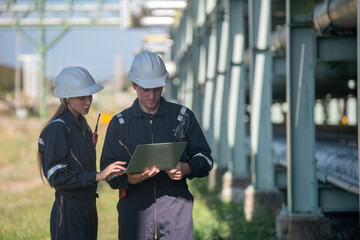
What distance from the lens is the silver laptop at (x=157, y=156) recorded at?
394cm

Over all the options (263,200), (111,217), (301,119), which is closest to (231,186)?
(263,200)

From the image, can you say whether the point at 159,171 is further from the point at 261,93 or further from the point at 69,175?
the point at 261,93

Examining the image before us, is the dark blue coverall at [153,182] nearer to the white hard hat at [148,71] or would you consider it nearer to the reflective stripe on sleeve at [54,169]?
the white hard hat at [148,71]

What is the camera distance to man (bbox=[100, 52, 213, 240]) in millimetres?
4305

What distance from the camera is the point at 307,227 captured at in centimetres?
833

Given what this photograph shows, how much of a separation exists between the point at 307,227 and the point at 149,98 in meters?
4.67

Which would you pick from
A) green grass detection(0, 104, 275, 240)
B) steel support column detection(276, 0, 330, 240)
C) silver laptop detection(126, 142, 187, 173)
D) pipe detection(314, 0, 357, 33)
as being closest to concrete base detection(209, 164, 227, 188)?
green grass detection(0, 104, 275, 240)

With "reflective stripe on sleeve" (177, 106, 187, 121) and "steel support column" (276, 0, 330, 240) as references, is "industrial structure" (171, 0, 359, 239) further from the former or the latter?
"reflective stripe on sleeve" (177, 106, 187, 121)

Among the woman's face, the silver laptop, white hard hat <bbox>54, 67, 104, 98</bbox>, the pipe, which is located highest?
the pipe

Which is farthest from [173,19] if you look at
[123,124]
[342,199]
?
[123,124]

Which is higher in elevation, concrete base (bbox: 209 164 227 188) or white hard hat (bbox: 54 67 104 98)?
white hard hat (bbox: 54 67 104 98)

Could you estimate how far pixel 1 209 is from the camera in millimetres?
12508

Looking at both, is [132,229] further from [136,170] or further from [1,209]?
[1,209]

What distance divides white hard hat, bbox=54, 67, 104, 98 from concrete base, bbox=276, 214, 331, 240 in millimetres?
4317
